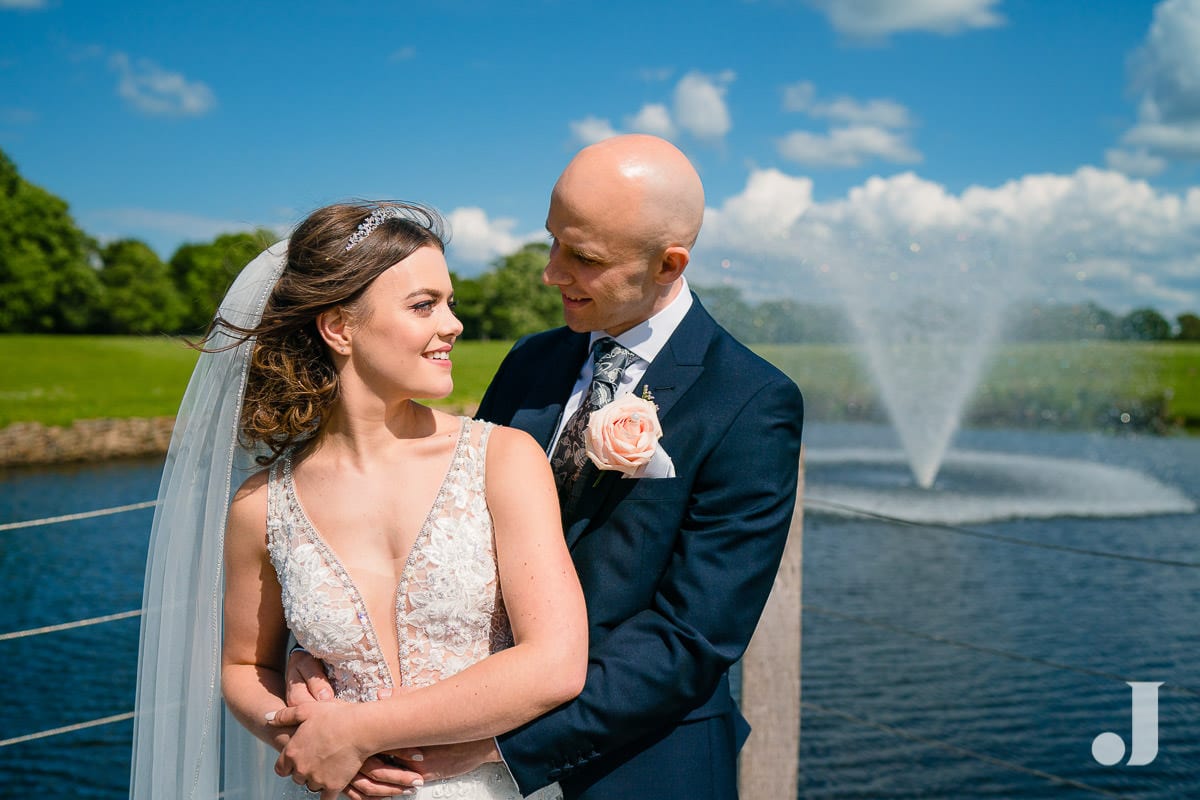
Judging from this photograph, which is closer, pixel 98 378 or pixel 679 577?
pixel 679 577

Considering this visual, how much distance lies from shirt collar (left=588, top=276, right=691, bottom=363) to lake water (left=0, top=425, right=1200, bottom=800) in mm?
2478

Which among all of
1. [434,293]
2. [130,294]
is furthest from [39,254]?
[434,293]

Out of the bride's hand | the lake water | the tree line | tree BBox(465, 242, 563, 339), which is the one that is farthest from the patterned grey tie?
tree BBox(465, 242, 563, 339)

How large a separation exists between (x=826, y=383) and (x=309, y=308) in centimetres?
3569

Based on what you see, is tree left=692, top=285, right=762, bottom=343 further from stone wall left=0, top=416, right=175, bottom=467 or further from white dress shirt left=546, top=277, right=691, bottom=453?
white dress shirt left=546, top=277, right=691, bottom=453

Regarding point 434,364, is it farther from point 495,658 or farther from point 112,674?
point 112,674

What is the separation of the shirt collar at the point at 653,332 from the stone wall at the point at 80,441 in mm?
26059

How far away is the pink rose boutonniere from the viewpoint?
199 cm

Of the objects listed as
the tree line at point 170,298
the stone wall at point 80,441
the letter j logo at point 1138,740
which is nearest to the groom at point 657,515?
the letter j logo at point 1138,740

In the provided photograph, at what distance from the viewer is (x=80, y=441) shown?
83.1 ft

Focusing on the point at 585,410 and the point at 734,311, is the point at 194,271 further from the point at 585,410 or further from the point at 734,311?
the point at 585,410

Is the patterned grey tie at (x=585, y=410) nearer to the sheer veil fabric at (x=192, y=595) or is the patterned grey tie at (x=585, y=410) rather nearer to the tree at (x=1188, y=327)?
the sheer veil fabric at (x=192, y=595)

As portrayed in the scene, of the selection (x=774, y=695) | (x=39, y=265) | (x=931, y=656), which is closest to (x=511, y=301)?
(x=39, y=265)

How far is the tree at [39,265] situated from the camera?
48969mm
